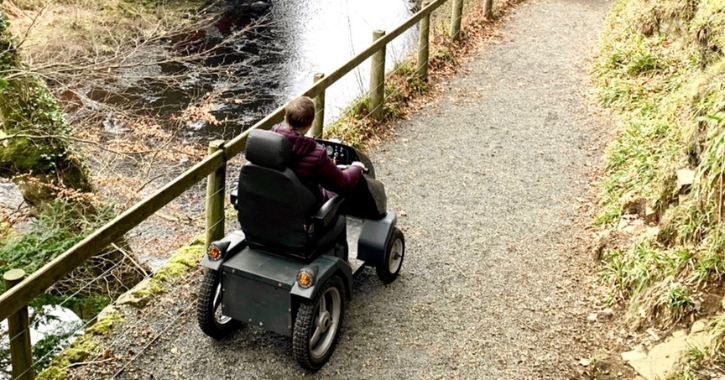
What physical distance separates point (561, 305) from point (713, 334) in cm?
130

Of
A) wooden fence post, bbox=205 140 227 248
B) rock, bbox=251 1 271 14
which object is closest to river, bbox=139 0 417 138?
rock, bbox=251 1 271 14

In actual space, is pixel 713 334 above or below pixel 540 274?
above

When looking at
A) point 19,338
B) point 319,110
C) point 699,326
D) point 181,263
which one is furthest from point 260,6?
point 699,326

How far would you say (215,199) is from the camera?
511 centimetres

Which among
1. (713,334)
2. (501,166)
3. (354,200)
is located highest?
(354,200)

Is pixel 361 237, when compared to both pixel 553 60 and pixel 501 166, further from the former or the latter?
pixel 553 60

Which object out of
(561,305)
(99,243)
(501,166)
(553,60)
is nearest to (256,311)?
(99,243)

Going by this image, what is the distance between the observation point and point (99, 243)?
159 inches

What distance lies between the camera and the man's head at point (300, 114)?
13.0 feet

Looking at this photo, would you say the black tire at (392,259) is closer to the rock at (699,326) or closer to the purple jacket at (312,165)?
the purple jacket at (312,165)

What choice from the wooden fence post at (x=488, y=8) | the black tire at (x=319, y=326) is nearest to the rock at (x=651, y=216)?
the black tire at (x=319, y=326)

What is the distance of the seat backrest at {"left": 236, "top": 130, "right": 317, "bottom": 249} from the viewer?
3.86 metres

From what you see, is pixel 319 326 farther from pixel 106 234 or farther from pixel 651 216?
pixel 651 216

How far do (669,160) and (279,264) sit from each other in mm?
3843
